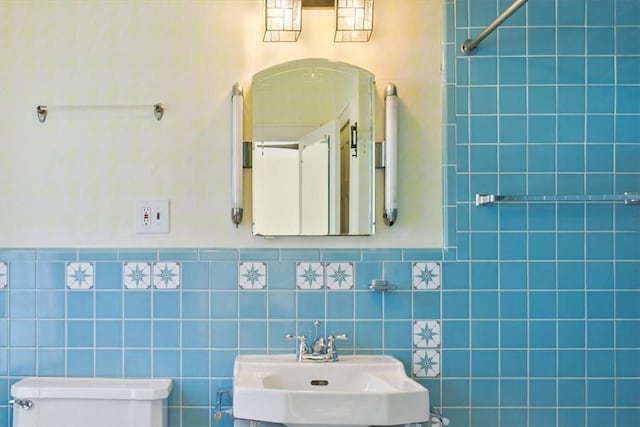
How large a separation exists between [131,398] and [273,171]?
836mm

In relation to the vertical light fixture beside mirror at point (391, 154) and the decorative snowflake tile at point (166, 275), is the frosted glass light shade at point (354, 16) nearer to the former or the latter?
the vertical light fixture beside mirror at point (391, 154)

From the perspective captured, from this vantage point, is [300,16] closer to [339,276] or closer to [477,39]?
[477,39]

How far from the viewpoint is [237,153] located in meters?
1.87

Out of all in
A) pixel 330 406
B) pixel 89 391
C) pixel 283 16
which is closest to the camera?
pixel 330 406

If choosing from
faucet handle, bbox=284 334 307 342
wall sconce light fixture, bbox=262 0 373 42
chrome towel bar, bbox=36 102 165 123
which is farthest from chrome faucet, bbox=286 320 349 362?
wall sconce light fixture, bbox=262 0 373 42

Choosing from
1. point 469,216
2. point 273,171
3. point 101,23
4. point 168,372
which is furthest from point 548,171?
point 101,23

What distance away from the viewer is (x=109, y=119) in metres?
1.91

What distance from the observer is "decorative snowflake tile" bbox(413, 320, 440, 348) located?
6.23 feet

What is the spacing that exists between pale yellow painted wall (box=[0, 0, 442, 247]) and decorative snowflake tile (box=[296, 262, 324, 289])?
8 centimetres

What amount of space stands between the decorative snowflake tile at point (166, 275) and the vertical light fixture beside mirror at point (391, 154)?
2.39ft

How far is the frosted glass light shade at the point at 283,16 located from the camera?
6.08 ft

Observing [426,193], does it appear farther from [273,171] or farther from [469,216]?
[273,171]

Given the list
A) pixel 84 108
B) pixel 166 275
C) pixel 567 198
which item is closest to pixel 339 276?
pixel 166 275

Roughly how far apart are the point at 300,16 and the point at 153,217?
820 millimetres
